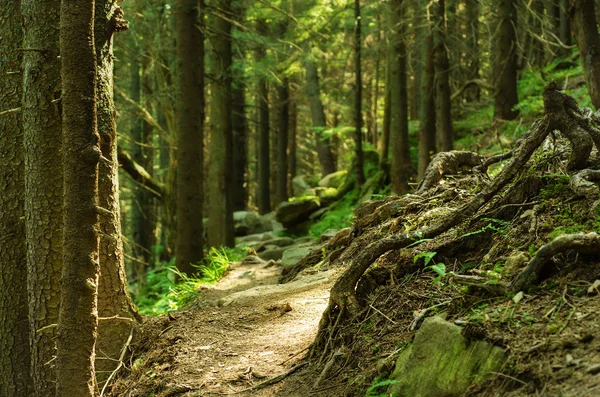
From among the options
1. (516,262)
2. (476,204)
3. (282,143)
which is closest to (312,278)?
(476,204)

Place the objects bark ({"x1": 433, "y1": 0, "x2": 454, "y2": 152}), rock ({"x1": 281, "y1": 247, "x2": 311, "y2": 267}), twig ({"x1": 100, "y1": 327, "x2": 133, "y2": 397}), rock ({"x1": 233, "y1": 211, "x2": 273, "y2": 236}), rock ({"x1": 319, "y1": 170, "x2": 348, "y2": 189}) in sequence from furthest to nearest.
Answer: rock ({"x1": 319, "y1": 170, "x2": 348, "y2": 189}) < rock ({"x1": 233, "y1": 211, "x2": 273, "y2": 236}) < bark ({"x1": 433, "y1": 0, "x2": 454, "y2": 152}) < rock ({"x1": 281, "y1": 247, "x2": 311, "y2": 267}) < twig ({"x1": 100, "y1": 327, "x2": 133, "y2": 397})

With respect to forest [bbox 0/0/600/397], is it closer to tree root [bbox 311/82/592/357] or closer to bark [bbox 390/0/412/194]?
tree root [bbox 311/82/592/357]

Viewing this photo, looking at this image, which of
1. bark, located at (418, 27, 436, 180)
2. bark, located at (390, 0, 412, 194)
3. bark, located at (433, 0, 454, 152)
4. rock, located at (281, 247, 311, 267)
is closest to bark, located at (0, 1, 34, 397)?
rock, located at (281, 247, 311, 267)

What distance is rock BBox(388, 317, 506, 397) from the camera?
2.94 meters

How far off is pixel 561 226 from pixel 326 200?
560 inches

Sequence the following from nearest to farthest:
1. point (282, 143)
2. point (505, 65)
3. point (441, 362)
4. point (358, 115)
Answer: point (441, 362) → point (505, 65) → point (358, 115) → point (282, 143)

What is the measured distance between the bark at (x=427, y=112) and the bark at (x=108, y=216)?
28.2 ft

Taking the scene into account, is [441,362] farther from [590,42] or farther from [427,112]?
[427,112]

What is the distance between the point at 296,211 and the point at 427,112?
599 cm

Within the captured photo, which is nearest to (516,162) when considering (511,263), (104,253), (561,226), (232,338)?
(561,226)

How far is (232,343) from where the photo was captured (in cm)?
Result: 528

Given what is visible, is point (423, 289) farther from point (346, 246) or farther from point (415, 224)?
point (346, 246)

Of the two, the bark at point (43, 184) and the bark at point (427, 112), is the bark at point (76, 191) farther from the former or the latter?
the bark at point (427, 112)

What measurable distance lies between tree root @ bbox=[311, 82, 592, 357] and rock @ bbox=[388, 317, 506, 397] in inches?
38.2
